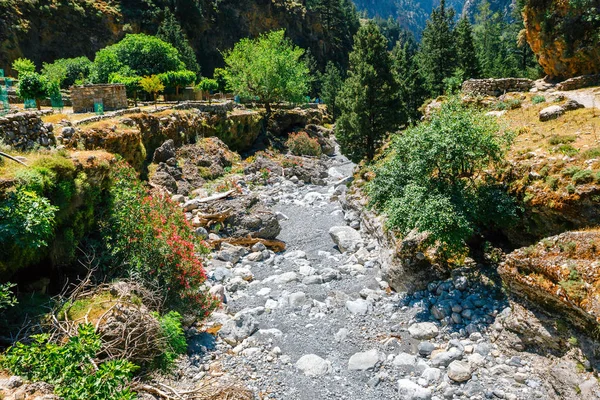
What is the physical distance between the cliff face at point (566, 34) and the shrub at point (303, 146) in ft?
68.1

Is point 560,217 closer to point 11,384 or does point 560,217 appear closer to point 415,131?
point 415,131

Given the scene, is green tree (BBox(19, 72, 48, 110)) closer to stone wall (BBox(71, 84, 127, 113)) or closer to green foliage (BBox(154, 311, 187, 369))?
stone wall (BBox(71, 84, 127, 113))

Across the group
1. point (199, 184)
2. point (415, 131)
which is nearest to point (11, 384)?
point (415, 131)

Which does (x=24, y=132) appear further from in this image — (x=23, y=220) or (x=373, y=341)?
(x=373, y=341)

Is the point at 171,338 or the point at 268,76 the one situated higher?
the point at 268,76

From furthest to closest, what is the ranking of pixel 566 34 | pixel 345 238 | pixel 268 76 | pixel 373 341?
pixel 268 76 < pixel 566 34 < pixel 345 238 < pixel 373 341

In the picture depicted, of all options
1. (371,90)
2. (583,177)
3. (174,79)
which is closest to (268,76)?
(174,79)

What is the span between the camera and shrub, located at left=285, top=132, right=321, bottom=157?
38.8 meters

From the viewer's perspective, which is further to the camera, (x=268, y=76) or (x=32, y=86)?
(x=268, y=76)

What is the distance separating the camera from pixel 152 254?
34.7ft

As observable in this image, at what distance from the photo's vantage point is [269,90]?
42500 millimetres

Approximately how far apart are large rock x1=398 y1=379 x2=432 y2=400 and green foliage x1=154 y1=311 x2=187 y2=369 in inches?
218

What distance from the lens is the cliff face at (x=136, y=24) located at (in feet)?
155

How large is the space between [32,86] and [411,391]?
20454mm
